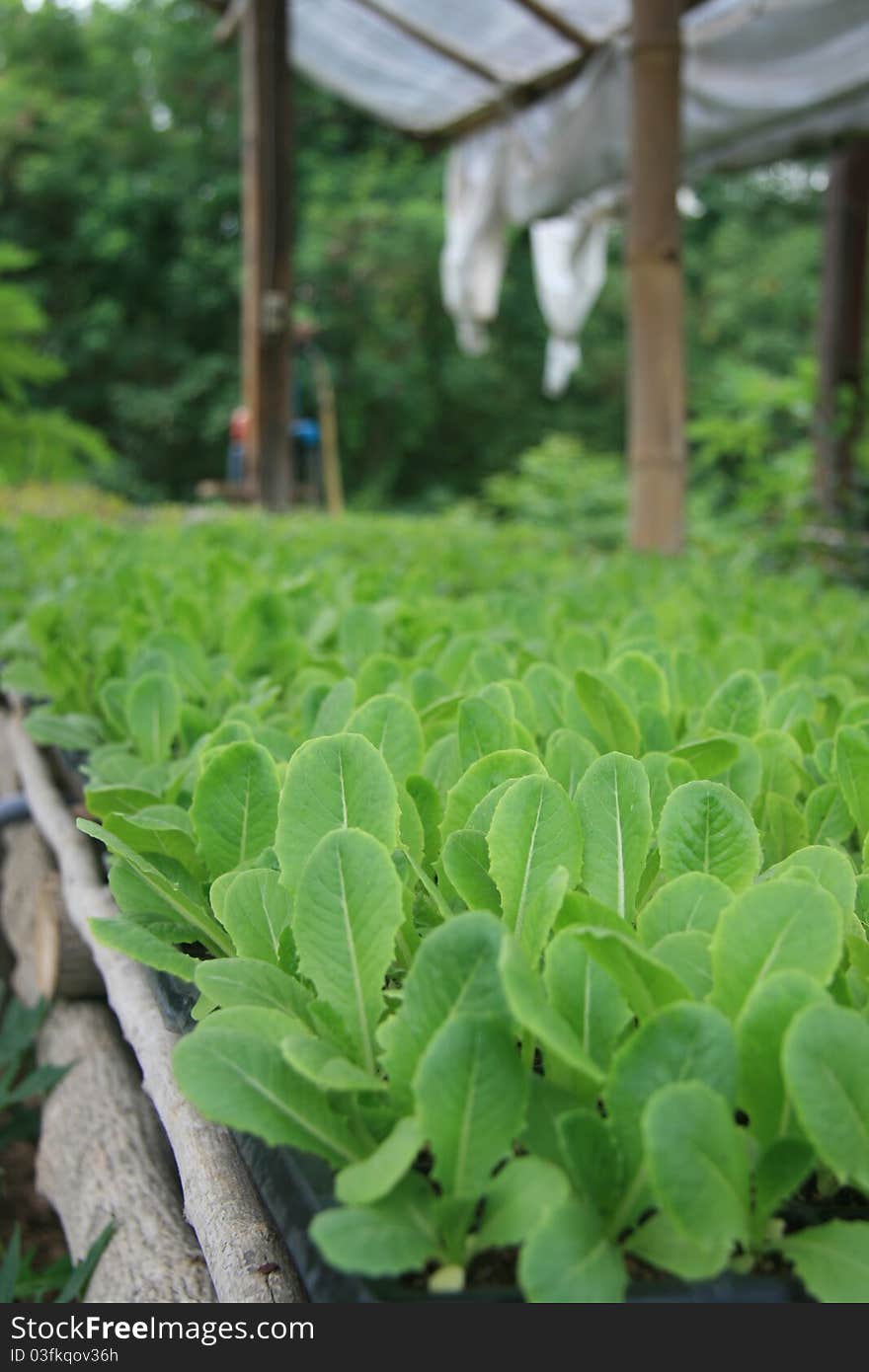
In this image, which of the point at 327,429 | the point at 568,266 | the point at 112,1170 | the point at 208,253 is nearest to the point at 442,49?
the point at 568,266

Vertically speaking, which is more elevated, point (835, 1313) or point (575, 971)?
point (575, 971)

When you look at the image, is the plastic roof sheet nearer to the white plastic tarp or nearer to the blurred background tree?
the white plastic tarp

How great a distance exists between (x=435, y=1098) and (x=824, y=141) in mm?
7023

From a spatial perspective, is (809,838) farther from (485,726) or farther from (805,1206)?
(805,1206)

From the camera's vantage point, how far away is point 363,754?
0.84m

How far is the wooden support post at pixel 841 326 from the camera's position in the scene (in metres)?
6.52

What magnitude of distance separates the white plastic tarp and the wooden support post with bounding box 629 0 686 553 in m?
1.37

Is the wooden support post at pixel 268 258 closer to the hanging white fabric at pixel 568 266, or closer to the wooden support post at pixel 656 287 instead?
the hanging white fabric at pixel 568 266

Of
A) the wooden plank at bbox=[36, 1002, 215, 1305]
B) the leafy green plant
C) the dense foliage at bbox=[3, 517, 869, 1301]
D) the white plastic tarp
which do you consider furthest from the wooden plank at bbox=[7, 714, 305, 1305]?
the white plastic tarp

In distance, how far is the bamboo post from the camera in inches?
549

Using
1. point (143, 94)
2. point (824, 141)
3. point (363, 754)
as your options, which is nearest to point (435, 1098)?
point (363, 754)

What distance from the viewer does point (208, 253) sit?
20.3 meters

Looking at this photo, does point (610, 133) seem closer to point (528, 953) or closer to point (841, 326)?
point (841, 326)

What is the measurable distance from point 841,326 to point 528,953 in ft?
22.5
